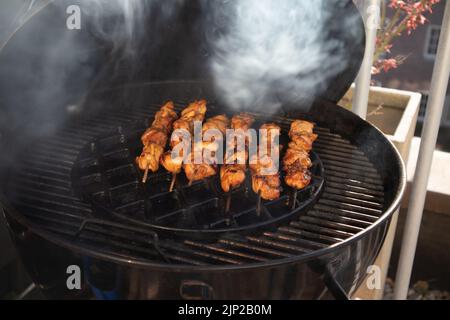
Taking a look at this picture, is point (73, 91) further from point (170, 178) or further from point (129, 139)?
point (170, 178)

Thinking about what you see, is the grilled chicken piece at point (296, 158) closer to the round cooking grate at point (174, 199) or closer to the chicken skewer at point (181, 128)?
the round cooking grate at point (174, 199)

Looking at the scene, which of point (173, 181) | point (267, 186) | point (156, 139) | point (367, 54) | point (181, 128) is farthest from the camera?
point (367, 54)

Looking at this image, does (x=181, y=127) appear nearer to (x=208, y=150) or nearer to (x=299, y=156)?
(x=208, y=150)

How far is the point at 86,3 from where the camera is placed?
9.12 feet

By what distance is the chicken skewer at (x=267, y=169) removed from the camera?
2320 millimetres

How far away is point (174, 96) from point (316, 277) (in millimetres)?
2067

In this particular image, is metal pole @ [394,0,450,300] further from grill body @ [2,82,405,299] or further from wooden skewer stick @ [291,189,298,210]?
wooden skewer stick @ [291,189,298,210]

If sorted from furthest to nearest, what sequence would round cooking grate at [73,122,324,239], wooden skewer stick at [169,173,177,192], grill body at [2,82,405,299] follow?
wooden skewer stick at [169,173,177,192]
round cooking grate at [73,122,324,239]
grill body at [2,82,405,299]

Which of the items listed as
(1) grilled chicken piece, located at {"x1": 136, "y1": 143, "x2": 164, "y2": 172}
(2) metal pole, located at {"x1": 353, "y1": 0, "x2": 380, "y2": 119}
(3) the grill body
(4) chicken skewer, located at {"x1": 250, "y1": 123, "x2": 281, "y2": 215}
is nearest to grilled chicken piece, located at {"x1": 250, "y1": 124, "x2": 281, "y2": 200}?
(4) chicken skewer, located at {"x1": 250, "y1": 123, "x2": 281, "y2": 215}

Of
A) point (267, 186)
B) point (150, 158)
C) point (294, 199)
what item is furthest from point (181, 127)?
point (294, 199)

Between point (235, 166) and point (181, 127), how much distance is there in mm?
588

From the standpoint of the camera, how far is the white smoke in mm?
3143

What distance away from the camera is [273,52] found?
3.41m
